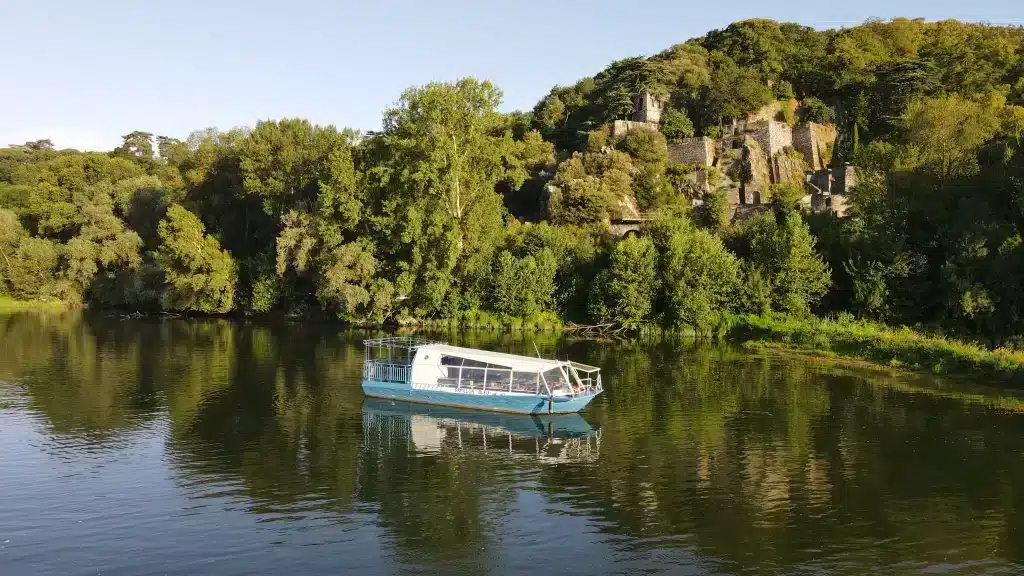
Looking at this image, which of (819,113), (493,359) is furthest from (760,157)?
(493,359)

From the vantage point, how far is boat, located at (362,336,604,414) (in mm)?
34688

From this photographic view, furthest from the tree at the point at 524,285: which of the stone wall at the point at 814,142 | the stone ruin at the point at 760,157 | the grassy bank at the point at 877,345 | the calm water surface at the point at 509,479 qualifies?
the stone wall at the point at 814,142

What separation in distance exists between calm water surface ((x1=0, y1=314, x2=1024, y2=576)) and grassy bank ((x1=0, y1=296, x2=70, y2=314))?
4583 cm

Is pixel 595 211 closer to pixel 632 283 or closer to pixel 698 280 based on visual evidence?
pixel 632 283

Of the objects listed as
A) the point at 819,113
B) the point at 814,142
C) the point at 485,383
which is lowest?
the point at 485,383

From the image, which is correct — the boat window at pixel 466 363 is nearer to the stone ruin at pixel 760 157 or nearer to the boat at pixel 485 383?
the boat at pixel 485 383

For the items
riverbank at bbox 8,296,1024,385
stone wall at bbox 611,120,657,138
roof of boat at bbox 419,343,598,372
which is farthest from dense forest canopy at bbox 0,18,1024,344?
roof of boat at bbox 419,343,598,372

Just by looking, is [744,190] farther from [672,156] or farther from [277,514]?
[277,514]

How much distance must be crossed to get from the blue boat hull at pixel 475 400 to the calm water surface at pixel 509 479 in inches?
22.5

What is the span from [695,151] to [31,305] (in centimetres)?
7819

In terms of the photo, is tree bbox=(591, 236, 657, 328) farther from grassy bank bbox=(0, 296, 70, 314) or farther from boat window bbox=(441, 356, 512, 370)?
grassy bank bbox=(0, 296, 70, 314)

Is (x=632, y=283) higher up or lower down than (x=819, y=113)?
lower down

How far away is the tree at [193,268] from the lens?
75.1 m

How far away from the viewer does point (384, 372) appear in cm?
3912
